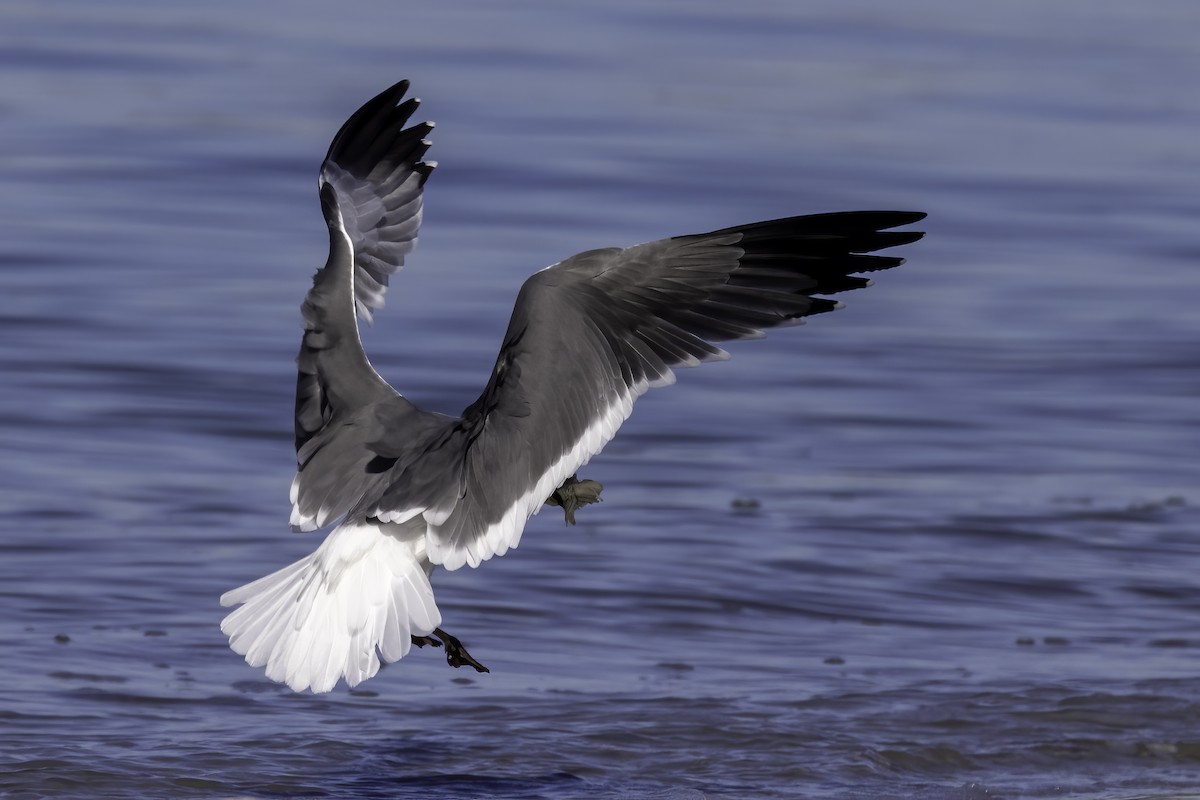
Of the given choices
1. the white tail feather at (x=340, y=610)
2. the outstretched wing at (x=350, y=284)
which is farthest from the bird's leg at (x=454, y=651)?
the outstretched wing at (x=350, y=284)

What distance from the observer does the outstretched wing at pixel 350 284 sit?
5.87m

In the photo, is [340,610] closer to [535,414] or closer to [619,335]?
[535,414]

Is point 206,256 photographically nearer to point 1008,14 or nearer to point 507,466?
point 507,466

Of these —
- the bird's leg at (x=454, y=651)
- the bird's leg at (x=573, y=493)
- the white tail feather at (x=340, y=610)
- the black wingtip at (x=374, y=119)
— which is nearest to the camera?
the white tail feather at (x=340, y=610)

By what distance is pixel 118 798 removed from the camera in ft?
19.1

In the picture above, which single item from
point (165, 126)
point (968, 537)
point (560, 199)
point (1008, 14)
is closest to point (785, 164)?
point (560, 199)

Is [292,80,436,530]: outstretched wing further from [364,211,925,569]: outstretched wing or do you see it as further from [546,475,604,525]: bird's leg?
[546,475,604,525]: bird's leg

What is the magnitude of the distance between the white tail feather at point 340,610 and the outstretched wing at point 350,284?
0.56 ft

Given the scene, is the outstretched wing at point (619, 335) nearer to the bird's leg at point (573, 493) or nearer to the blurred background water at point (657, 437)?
the bird's leg at point (573, 493)

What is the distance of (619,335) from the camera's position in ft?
18.5

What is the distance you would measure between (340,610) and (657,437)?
440 cm

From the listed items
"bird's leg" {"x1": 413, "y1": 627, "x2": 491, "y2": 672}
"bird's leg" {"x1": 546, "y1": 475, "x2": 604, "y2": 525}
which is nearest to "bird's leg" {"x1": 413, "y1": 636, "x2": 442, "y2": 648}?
"bird's leg" {"x1": 413, "y1": 627, "x2": 491, "y2": 672}

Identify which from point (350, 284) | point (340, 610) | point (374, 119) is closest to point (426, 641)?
point (340, 610)

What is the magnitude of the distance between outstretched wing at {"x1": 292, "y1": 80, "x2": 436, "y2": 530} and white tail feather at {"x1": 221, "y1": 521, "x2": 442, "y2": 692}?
6.7 inches
